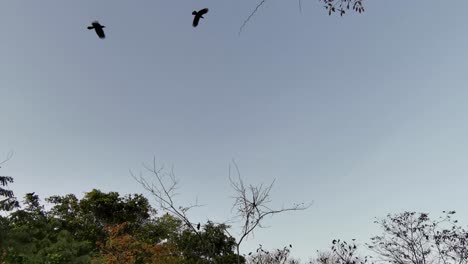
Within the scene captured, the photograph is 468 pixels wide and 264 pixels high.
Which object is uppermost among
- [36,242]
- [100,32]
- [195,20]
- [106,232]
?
[106,232]

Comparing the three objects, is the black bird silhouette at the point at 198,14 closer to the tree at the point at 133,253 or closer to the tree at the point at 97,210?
the tree at the point at 133,253

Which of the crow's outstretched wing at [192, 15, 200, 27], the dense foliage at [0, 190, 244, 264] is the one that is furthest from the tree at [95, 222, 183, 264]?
the crow's outstretched wing at [192, 15, 200, 27]

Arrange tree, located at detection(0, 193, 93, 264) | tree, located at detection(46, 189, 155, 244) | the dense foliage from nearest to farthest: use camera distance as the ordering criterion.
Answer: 1. tree, located at detection(0, 193, 93, 264)
2. the dense foliage
3. tree, located at detection(46, 189, 155, 244)

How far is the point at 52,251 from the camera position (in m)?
16.9

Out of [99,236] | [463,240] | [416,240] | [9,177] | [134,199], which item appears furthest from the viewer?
[134,199]

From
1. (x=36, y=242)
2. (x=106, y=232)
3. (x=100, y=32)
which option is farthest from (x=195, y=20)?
(x=106, y=232)

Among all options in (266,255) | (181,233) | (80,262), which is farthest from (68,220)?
(266,255)

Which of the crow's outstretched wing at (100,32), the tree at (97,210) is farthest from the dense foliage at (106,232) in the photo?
the crow's outstretched wing at (100,32)

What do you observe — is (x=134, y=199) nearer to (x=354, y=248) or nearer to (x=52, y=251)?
(x=52, y=251)

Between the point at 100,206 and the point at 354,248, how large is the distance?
19.3 metres

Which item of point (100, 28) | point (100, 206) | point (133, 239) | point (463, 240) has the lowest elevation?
point (100, 28)

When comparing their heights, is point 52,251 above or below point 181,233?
below

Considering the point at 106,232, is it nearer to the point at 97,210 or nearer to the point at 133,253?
the point at 97,210

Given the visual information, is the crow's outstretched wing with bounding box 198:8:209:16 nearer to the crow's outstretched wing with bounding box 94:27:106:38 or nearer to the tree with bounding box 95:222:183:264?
the crow's outstretched wing with bounding box 94:27:106:38
